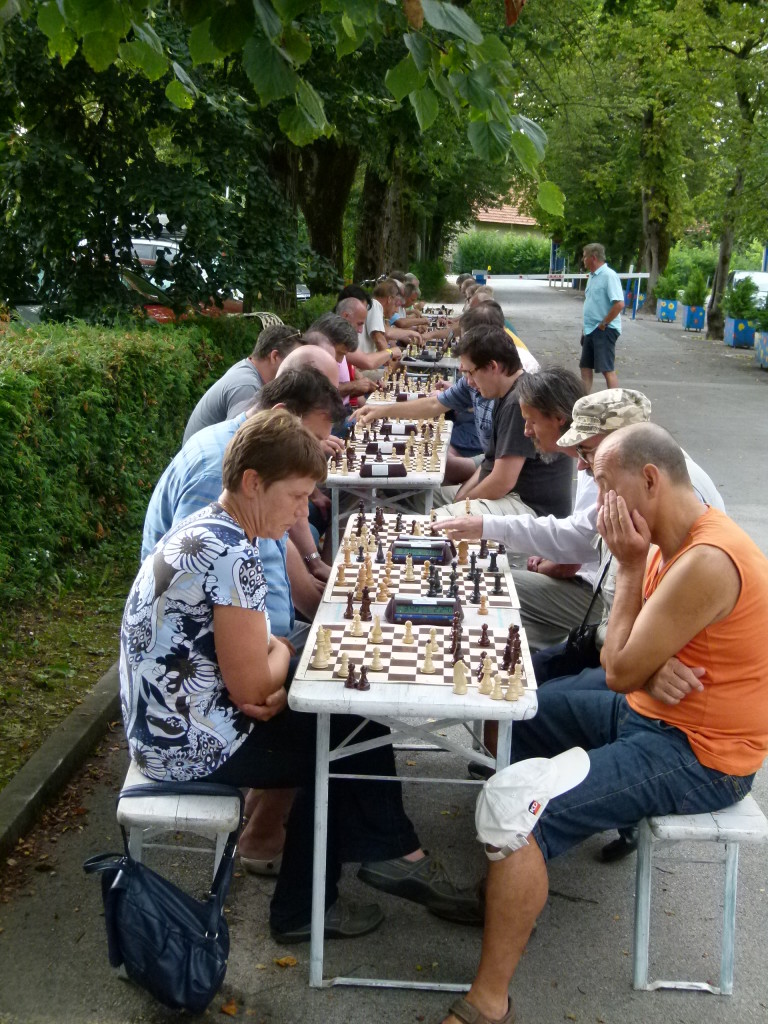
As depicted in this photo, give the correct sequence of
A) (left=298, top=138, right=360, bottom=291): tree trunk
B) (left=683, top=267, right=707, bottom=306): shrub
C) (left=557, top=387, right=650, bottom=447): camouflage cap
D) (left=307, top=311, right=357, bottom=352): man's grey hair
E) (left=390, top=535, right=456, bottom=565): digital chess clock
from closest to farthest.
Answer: (left=557, top=387, right=650, bottom=447): camouflage cap → (left=390, top=535, right=456, bottom=565): digital chess clock → (left=307, top=311, right=357, bottom=352): man's grey hair → (left=298, top=138, right=360, bottom=291): tree trunk → (left=683, top=267, right=707, bottom=306): shrub

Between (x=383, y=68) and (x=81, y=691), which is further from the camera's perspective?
(x=383, y=68)

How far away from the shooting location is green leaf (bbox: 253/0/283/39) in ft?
7.82

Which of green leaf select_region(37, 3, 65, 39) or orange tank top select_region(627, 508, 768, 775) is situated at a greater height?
green leaf select_region(37, 3, 65, 39)

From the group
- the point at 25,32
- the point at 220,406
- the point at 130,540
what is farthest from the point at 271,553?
the point at 25,32

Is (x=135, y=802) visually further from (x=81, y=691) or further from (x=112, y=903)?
(x=81, y=691)

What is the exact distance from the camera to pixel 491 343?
554 centimetres

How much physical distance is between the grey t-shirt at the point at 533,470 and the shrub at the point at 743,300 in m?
18.4

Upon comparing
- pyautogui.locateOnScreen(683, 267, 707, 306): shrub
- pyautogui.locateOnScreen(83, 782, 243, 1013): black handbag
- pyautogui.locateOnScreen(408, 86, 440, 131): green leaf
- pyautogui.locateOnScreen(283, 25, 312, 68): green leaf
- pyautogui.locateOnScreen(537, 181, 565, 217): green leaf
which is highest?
pyautogui.locateOnScreen(283, 25, 312, 68): green leaf

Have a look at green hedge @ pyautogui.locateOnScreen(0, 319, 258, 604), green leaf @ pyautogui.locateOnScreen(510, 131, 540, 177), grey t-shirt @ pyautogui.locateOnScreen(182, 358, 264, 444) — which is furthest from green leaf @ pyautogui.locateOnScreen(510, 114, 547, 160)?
green hedge @ pyautogui.locateOnScreen(0, 319, 258, 604)

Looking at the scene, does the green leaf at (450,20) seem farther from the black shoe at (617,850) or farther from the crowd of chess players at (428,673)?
the black shoe at (617,850)

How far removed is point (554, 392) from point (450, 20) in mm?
2281

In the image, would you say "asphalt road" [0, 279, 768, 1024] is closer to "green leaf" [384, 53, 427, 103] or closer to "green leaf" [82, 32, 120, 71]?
"green leaf" [384, 53, 427, 103]

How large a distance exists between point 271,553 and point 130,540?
3632mm

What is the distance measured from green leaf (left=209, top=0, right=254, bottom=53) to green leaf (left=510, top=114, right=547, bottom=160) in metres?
0.67
